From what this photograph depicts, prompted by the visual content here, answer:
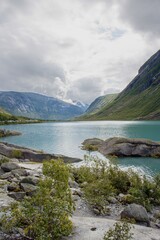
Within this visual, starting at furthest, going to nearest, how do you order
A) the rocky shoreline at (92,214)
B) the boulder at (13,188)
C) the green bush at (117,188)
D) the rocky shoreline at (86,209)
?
1. the boulder at (13,188)
2. the green bush at (117,188)
3. the rocky shoreline at (86,209)
4. the rocky shoreline at (92,214)

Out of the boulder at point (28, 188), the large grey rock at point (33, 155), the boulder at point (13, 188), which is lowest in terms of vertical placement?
the large grey rock at point (33, 155)

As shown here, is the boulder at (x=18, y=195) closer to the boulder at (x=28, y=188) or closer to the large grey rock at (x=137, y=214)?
the boulder at (x=28, y=188)

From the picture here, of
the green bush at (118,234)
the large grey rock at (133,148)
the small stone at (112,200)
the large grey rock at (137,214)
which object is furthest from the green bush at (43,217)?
the large grey rock at (133,148)

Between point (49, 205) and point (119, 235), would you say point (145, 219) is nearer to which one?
point (119, 235)

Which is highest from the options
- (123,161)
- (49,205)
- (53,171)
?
(53,171)

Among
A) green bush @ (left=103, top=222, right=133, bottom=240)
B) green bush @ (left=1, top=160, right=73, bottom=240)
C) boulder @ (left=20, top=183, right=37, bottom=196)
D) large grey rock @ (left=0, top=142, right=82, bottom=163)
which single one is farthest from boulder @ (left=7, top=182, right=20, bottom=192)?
large grey rock @ (left=0, top=142, right=82, bottom=163)

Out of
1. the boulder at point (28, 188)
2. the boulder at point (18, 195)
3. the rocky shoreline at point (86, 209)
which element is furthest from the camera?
the boulder at point (28, 188)

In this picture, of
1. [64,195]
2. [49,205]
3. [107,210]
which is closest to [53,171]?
[64,195]

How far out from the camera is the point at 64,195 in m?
16.6

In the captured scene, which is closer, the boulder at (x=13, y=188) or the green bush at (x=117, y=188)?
the green bush at (x=117, y=188)

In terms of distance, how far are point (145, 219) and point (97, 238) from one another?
230 inches

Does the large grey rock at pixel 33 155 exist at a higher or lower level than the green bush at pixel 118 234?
lower

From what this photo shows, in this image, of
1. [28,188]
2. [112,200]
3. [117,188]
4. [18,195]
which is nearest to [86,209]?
[112,200]

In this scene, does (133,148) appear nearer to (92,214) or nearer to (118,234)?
(92,214)
